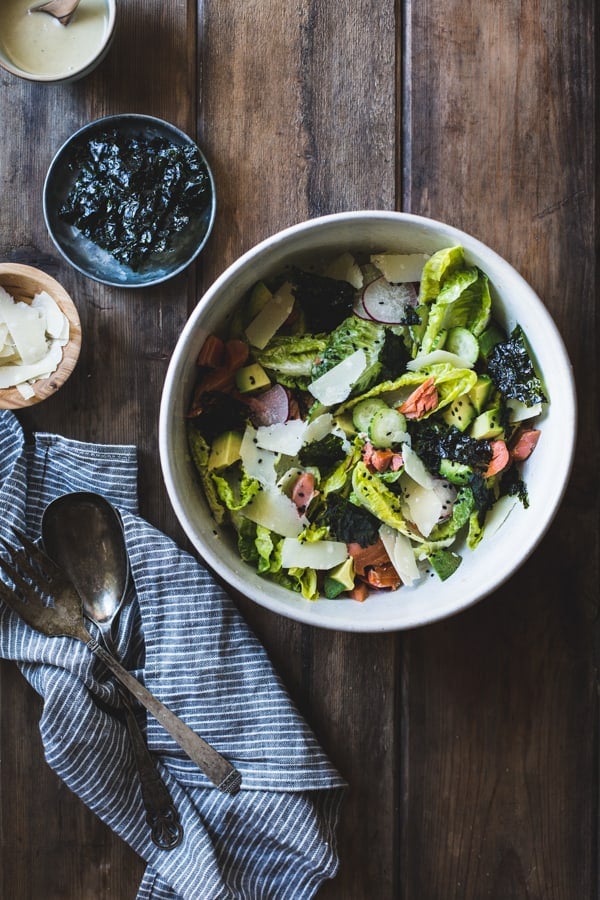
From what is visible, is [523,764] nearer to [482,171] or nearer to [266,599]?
[266,599]

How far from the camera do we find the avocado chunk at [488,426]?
1.69 meters

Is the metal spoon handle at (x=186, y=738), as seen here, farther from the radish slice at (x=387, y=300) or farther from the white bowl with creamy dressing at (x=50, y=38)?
the white bowl with creamy dressing at (x=50, y=38)

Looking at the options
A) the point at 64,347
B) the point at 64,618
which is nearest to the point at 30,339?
the point at 64,347

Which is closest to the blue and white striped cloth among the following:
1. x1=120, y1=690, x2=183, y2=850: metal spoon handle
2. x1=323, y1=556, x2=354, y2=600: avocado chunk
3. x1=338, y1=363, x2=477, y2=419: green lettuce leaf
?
x1=120, y1=690, x2=183, y2=850: metal spoon handle

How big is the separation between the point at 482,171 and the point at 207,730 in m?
1.48

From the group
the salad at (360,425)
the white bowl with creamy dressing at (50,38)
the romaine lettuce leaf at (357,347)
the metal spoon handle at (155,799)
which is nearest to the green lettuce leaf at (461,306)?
the salad at (360,425)

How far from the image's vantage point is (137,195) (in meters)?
1.85

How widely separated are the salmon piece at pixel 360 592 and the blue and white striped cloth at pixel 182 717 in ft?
0.94

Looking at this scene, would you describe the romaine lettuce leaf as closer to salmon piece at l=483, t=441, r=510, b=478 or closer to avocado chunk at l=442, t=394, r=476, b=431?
avocado chunk at l=442, t=394, r=476, b=431

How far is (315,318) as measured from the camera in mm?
1798

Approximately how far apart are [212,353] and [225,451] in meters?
0.22

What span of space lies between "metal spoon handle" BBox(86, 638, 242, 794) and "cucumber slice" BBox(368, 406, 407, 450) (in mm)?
772

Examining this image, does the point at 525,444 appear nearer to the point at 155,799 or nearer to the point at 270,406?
the point at 270,406

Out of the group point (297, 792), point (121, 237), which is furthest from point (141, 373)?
point (297, 792)
